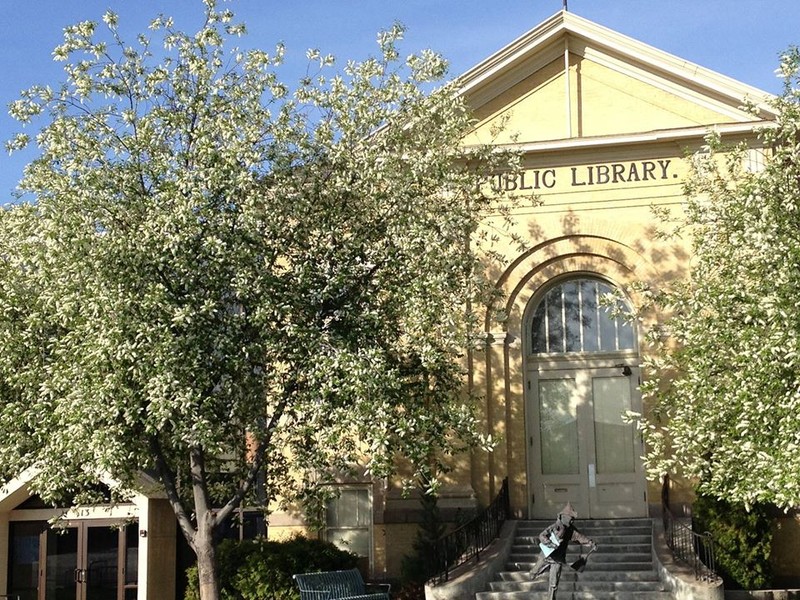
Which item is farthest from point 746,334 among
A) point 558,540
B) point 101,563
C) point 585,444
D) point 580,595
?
point 101,563

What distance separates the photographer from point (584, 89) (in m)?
22.2

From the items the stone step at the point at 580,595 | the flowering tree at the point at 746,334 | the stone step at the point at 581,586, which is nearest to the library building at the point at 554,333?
the stone step at the point at 581,586

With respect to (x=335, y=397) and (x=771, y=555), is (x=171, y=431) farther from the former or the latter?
(x=771, y=555)

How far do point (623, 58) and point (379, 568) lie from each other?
430 inches

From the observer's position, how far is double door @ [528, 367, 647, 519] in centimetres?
2105

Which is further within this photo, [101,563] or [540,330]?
[540,330]

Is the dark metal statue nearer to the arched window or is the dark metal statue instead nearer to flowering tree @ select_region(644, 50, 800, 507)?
flowering tree @ select_region(644, 50, 800, 507)

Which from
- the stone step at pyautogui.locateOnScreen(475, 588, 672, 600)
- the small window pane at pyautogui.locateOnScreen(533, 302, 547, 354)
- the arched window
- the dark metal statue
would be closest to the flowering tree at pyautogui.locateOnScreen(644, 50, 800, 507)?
the stone step at pyautogui.locateOnScreen(475, 588, 672, 600)

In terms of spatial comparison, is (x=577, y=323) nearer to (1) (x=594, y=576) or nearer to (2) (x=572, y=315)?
(2) (x=572, y=315)

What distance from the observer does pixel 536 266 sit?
21844 mm

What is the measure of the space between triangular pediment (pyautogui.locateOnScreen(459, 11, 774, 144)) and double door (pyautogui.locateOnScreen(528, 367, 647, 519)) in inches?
186

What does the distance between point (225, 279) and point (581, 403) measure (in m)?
9.35

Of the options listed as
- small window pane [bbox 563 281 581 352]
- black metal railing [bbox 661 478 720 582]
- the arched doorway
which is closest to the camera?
black metal railing [bbox 661 478 720 582]

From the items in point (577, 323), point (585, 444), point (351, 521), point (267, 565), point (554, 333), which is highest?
point (577, 323)
